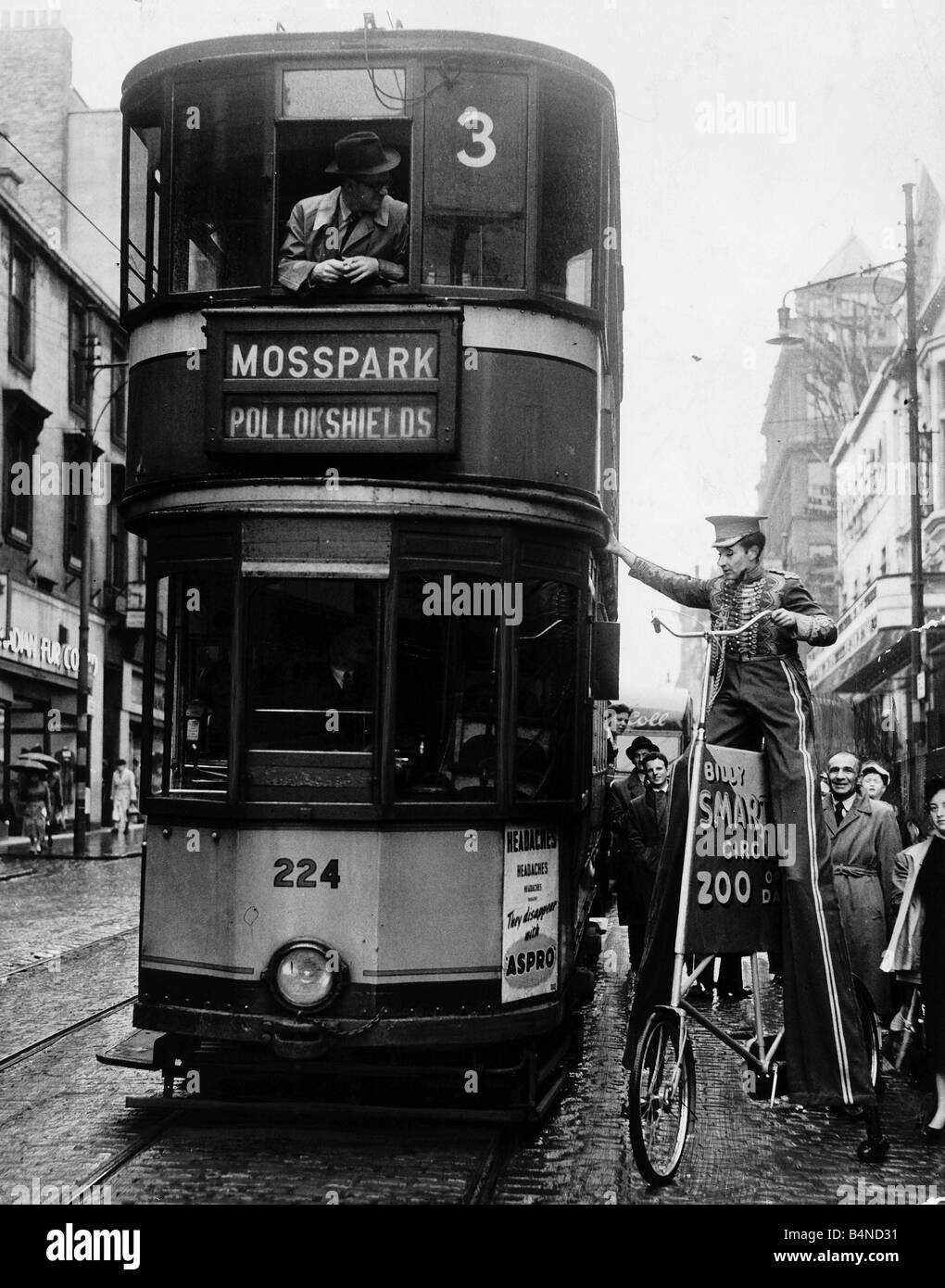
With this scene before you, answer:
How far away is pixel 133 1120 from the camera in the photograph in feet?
25.4

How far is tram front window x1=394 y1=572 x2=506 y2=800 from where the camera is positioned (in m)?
7.39

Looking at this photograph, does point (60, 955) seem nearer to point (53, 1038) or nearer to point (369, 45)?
point (53, 1038)

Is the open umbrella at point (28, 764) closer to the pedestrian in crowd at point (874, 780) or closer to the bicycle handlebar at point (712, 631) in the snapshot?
the pedestrian in crowd at point (874, 780)

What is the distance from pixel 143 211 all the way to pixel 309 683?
8.74 feet

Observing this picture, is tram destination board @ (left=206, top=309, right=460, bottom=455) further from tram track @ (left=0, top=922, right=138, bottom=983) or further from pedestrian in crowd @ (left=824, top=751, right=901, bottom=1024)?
tram track @ (left=0, top=922, right=138, bottom=983)

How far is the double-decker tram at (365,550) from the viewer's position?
7.27 meters

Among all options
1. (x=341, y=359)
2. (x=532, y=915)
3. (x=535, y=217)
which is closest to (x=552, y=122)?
(x=535, y=217)

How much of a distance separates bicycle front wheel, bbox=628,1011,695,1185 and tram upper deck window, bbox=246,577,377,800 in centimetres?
181

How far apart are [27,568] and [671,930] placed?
88.3ft

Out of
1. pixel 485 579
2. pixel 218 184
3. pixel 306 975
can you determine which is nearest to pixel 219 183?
pixel 218 184

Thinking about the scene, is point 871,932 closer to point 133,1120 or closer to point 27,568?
point 133,1120

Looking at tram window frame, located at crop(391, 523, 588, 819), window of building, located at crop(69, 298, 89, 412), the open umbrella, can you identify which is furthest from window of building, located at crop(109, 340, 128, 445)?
tram window frame, located at crop(391, 523, 588, 819)

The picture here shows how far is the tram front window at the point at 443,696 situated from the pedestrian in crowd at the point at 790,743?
844mm

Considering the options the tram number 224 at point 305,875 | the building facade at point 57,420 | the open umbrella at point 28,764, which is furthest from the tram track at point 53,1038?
the open umbrella at point 28,764
